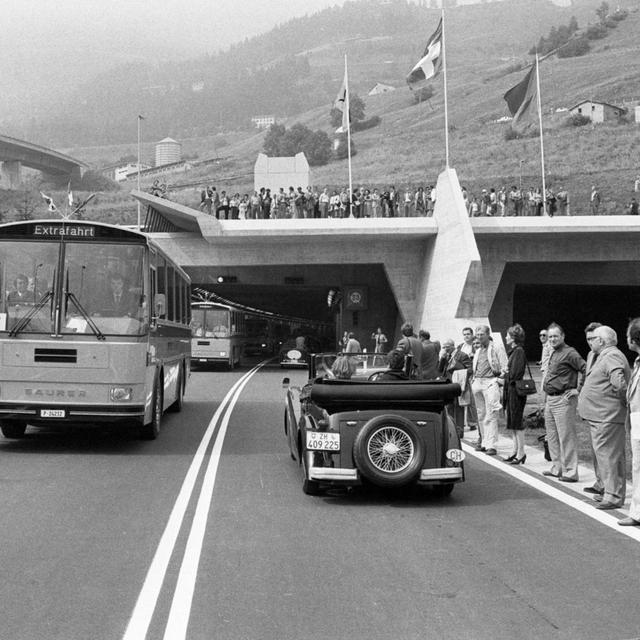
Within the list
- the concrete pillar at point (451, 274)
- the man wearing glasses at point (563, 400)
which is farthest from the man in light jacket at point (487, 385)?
the concrete pillar at point (451, 274)

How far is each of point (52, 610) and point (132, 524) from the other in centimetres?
253

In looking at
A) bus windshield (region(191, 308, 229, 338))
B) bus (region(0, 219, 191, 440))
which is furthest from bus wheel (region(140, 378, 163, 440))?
bus windshield (region(191, 308, 229, 338))

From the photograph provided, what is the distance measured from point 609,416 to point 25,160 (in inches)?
4603

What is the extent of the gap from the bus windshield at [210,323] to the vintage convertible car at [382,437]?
2840 cm

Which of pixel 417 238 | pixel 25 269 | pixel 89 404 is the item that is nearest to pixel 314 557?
pixel 89 404

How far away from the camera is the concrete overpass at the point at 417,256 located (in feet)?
115

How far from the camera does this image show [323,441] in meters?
9.11

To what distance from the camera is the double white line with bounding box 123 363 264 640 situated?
17.1 ft

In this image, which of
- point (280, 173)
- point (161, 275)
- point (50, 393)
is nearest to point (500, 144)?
point (280, 173)

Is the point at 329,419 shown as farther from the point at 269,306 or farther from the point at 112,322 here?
the point at 269,306

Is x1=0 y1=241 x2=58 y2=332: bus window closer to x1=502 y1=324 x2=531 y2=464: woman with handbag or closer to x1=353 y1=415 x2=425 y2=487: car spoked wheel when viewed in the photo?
x1=353 y1=415 x2=425 y2=487: car spoked wheel

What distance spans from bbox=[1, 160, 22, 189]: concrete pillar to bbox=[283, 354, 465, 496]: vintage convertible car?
371 ft

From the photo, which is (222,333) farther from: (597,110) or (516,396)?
(597,110)

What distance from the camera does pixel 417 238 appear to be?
3881cm
